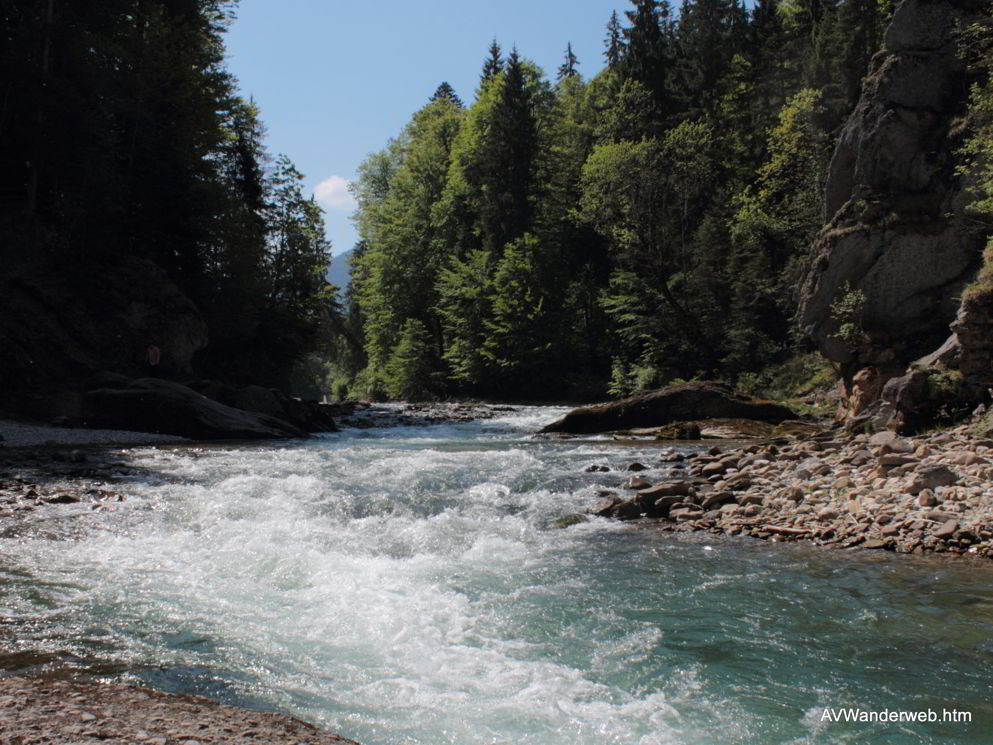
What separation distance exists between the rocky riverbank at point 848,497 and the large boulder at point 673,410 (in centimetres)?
822

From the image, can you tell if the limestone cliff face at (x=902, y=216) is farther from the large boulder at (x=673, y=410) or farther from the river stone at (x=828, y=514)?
the river stone at (x=828, y=514)

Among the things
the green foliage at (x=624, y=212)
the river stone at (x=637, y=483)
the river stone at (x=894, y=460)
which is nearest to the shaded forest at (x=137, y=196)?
the green foliage at (x=624, y=212)

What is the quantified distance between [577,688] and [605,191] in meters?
35.9

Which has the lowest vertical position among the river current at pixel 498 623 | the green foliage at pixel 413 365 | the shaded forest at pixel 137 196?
the river current at pixel 498 623

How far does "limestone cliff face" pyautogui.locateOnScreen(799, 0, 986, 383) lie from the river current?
1302cm

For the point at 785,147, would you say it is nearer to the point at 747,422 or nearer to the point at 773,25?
the point at 747,422

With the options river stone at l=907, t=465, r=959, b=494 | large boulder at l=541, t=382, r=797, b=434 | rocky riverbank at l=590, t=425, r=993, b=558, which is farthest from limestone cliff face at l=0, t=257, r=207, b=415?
river stone at l=907, t=465, r=959, b=494

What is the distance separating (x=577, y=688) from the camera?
15.2 feet

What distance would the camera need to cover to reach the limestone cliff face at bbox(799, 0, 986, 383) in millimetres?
18406

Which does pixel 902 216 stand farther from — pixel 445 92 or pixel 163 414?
→ pixel 445 92

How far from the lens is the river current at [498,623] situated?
4.30m

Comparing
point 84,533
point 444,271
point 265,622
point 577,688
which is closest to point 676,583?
point 577,688

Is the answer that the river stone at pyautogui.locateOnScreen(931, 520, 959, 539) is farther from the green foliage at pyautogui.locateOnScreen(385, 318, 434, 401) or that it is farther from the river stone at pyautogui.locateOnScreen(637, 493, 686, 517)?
the green foliage at pyautogui.locateOnScreen(385, 318, 434, 401)

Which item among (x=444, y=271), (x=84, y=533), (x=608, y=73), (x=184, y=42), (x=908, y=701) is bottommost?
(x=908, y=701)
